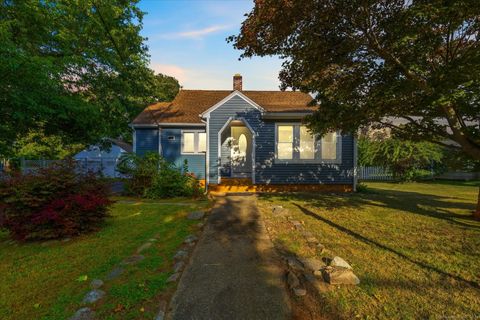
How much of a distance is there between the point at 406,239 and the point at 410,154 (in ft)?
52.0

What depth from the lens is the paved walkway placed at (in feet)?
9.04

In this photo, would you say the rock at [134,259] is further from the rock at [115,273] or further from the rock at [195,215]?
the rock at [195,215]

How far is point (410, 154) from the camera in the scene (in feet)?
60.2

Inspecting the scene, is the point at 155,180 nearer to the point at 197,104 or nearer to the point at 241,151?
the point at 241,151

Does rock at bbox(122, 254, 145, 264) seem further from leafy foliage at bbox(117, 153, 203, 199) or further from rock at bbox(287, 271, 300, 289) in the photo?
leafy foliage at bbox(117, 153, 203, 199)

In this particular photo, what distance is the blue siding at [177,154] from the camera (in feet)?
46.4

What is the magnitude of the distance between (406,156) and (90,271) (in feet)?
68.1

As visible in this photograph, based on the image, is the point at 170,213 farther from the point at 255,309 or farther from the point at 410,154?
the point at 410,154

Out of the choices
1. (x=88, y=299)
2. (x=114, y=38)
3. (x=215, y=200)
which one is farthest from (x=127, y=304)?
(x=114, y=38)

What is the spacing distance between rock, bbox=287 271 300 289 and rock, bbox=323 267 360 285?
1.41 ft

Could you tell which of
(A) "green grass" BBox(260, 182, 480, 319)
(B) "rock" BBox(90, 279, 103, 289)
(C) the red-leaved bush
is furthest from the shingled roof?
(B) "rock" BBox(90, 279, 103, 289)

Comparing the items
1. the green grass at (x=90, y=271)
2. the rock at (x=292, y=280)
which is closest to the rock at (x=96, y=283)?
the green grass at (x=90, y=271)

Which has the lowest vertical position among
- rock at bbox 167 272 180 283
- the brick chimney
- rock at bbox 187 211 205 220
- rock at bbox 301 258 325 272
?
rock at bbox 167 272 180 283

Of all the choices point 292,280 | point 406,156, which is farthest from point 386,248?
point 406,156
